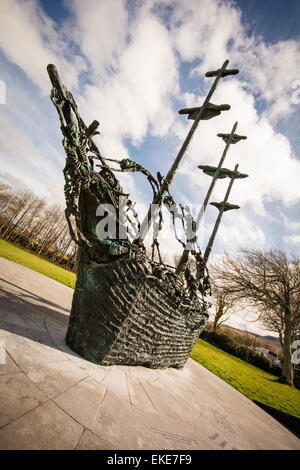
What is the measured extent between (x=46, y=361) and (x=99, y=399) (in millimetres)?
758

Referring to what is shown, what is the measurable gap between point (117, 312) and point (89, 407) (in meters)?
1.06

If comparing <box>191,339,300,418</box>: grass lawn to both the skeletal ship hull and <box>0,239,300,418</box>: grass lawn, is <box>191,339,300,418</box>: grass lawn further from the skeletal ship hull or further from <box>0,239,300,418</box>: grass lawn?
the skeletal ship hull

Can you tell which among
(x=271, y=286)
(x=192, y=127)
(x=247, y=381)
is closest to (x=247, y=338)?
(x=271, y=286)

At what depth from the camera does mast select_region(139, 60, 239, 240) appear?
3.40 meters

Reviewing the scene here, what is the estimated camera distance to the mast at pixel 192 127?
3.40 metres

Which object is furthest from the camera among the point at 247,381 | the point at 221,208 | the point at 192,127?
the point at 221,208

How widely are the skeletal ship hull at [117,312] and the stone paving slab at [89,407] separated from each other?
0.71ft

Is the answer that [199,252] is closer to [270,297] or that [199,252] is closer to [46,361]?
[46,361]

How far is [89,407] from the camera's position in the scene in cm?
177

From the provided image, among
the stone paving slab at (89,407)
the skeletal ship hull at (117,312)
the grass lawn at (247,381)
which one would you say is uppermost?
the skeletal ship hull at (117,312)

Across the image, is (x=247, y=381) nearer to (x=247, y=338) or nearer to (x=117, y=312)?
(x=117, y=312)

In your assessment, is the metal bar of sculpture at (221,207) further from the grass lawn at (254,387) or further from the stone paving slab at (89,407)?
the grass lawn at (254,387)

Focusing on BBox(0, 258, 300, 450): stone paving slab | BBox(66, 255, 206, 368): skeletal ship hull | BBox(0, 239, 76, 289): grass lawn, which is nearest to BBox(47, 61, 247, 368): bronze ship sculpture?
BBox(66, 255, 206, 368): skeletal ship hull

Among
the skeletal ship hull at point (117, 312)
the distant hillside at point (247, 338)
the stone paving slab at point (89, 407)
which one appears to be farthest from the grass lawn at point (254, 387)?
the distant hillside at point (247, 338)
